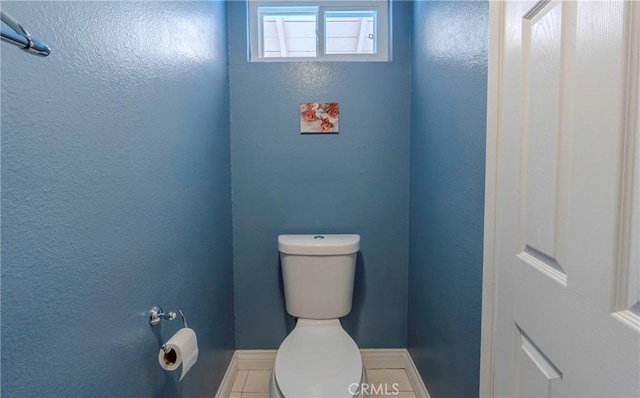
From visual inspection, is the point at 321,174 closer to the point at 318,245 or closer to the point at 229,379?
the point at 318,245

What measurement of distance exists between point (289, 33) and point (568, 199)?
168 centimetres

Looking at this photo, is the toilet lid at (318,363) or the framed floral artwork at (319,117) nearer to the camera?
the toilet lid at (318,363)

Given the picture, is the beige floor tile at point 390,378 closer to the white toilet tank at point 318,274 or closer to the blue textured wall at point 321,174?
the blue textured wall at point 321,174

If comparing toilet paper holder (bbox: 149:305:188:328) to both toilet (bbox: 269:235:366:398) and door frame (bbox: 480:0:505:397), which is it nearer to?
toilet (bbox: 269:235:366:398)

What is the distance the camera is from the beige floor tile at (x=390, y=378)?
1696 millimetres

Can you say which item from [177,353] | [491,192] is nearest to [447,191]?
[491,192]

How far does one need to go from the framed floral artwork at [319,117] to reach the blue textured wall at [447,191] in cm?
41

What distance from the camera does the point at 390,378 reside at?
5.77 ft

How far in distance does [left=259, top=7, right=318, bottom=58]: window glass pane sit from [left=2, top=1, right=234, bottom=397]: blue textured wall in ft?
1.94

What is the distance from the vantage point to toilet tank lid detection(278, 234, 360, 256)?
5.16ft

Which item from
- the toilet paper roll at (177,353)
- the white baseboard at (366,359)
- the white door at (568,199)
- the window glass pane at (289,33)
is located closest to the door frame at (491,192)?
the white door at (568,199)

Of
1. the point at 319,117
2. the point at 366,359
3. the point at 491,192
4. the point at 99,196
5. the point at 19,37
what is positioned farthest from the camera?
the point at 366,359

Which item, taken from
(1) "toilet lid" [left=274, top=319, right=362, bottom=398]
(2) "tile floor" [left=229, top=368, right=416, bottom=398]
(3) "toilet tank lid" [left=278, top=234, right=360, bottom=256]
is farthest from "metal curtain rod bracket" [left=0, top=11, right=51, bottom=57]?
(2) "tile floor" [left=229, top=368, right=416, bottom=398]

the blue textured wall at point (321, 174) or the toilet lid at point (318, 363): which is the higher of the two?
the blue textured wall at point (321, 174)
